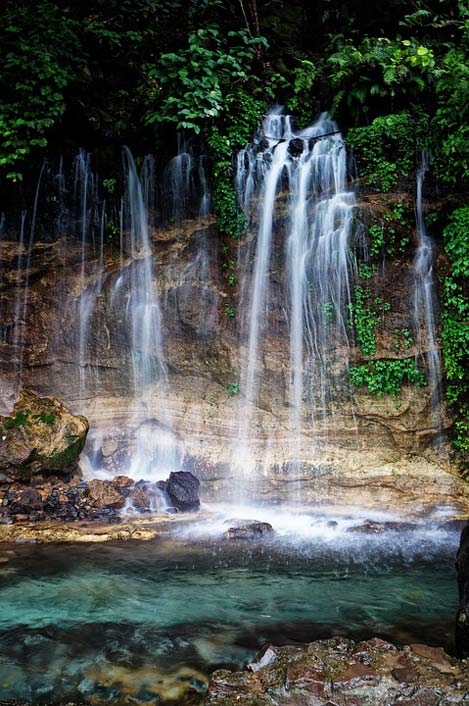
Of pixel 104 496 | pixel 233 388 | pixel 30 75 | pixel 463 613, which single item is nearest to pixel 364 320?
pixel 233 388

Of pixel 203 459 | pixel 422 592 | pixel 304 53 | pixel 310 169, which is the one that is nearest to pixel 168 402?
pixel 203 459

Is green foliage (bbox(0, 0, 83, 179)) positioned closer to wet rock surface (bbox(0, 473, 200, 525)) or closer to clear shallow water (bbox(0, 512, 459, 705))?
wet rock surface (bbox(0, 473, 200, 525))

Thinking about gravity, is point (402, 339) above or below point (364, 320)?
below

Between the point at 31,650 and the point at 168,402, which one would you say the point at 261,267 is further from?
the point at 31,650

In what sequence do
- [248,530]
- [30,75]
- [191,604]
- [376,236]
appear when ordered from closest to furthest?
[191,604] → [248,530] → [376,236] → [30,75]

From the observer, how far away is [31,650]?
458cm

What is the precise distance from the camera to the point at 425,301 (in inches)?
368

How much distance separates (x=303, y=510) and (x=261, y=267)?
439 cm

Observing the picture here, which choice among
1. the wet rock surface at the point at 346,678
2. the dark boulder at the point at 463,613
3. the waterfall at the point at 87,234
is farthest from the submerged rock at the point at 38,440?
the dark boulder at the point at 463,613

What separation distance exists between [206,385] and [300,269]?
2.77m

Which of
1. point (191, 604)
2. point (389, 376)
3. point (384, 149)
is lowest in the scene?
point (191, 604)

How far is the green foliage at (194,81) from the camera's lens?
1009cm

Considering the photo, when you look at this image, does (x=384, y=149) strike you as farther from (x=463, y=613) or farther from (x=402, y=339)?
(x=463, y=613)

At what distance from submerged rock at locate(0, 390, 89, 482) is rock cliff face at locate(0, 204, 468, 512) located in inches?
48.3
